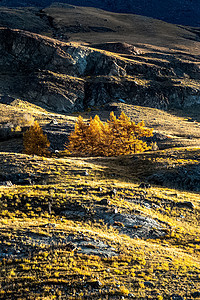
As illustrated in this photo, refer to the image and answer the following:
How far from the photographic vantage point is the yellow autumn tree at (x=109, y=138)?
4866 centimetres

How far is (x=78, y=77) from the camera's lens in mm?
122938

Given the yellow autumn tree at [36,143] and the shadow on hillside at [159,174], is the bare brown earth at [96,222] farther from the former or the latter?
the yellow autumn tree at [36,143]

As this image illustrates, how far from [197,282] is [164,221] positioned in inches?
328

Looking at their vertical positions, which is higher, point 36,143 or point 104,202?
point 104,202

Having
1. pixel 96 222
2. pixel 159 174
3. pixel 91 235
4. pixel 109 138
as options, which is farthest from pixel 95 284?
pixel 109 138

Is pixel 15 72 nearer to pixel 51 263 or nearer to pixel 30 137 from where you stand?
pixel 30 137

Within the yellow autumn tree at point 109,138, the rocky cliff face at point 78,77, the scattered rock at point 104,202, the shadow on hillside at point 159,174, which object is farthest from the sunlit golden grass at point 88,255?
the rocky cliff face at point 78,77

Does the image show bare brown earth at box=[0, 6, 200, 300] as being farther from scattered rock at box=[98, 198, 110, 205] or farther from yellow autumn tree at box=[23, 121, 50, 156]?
yellow autumn tree at box=[23, 121, 50, 156]

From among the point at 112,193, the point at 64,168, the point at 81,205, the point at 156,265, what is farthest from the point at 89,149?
the point at 156,265

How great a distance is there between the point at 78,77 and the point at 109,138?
82.9m

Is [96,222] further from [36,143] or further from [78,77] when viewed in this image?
[78,77]

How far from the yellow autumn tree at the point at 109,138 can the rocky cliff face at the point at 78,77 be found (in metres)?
57.3

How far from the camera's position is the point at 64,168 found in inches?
1217

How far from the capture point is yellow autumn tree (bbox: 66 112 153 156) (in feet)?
160
